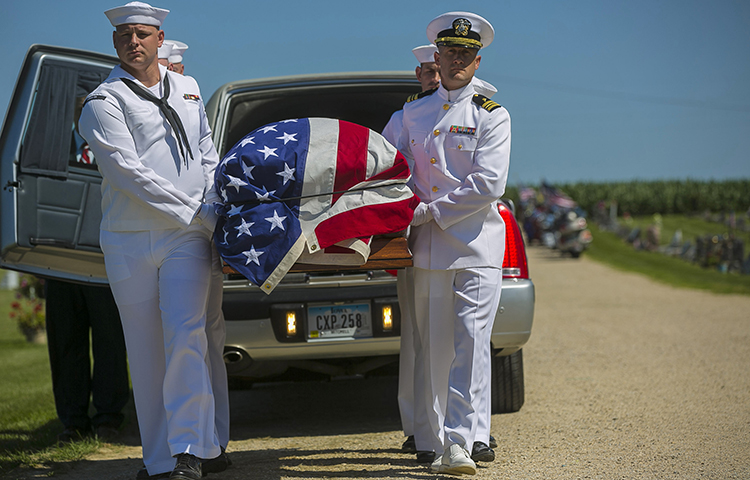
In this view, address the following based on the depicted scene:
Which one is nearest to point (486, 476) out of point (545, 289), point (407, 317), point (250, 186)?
point (407, 317)

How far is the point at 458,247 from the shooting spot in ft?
12.8

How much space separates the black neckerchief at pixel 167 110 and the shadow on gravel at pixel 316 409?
2188 millimetres

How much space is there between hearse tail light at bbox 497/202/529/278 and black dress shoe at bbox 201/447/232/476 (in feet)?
6.21

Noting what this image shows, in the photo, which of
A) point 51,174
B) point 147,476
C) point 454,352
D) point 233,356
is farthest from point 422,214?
point 51,174

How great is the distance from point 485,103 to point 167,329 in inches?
73.8

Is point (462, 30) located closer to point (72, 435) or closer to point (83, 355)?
point (83, 355)

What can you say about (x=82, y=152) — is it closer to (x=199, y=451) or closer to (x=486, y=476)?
(x=199, y=451)

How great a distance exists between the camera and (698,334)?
30.3ft

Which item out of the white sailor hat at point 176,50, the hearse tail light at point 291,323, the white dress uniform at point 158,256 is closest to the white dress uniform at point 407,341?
the hearse tail light at point 291,323

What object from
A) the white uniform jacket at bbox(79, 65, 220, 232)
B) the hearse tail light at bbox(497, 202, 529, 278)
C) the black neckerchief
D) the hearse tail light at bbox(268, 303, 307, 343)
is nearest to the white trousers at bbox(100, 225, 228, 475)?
the white uniform jacket at bbox(79, 65, 220, 232)

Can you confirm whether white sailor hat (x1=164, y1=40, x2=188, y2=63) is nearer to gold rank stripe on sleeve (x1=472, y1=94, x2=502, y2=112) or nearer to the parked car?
the parked car

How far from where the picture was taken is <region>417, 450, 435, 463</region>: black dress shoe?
13.5 ft

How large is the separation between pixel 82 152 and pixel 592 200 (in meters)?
71.3

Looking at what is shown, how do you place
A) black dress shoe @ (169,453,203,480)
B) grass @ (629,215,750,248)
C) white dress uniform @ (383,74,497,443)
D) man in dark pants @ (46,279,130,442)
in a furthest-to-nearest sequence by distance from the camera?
grass @ (629,215,750,248) < man in dark pants @ (46,279,130,442) < white dress uniform @ (383,74,497,443) < black dress shoe @ (169,453,203,480)
